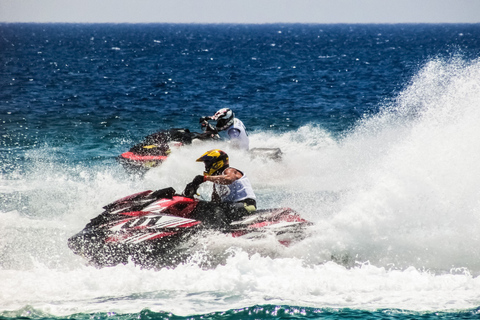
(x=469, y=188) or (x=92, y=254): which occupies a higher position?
(x=469, y=188)

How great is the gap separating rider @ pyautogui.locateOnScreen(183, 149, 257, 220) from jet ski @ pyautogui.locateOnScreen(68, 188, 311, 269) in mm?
139

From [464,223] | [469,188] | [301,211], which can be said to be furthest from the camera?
[301,211]

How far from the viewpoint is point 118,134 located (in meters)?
19.1

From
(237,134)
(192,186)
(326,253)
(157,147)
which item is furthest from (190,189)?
(157,147)

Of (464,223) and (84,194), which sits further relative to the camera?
(84,194)

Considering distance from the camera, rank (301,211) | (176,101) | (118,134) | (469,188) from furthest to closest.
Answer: (176,101), (118,134), (301,211), (469,188)

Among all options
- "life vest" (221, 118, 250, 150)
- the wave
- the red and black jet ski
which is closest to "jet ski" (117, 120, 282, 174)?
the red and black jet ski

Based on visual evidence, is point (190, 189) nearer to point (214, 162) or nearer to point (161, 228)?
point (214, 162)

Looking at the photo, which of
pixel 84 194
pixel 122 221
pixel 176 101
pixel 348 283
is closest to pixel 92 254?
pixel 122 221

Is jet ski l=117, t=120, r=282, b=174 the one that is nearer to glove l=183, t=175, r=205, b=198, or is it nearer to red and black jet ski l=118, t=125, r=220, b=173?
red and black jet ski l=118, t=125, r=220, b=173

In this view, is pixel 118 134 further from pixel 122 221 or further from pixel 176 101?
pixel 122 221

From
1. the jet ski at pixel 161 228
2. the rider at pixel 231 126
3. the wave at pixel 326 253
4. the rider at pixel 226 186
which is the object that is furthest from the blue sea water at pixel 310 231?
the rider at pixel 226 186

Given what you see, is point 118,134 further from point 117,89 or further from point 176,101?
point 117,89

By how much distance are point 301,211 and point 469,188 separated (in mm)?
2655
